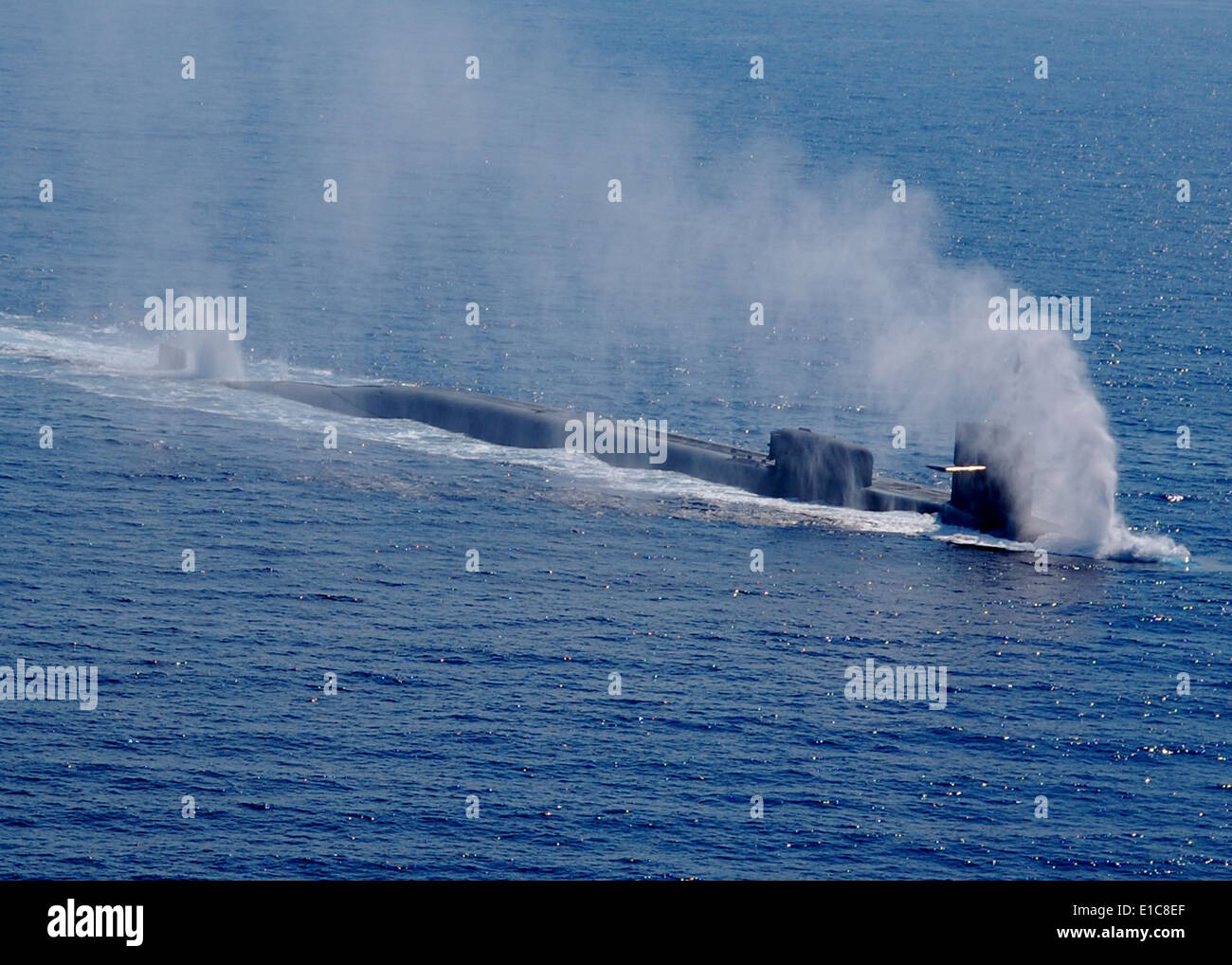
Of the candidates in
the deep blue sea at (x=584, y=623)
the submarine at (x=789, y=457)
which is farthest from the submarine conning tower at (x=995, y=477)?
the deep blue sea at (x=584, y=623)

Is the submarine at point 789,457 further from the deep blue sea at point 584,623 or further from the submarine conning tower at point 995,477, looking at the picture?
the deep blue sea at point 584,623

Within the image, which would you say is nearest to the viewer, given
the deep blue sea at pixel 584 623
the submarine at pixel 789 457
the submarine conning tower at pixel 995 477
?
the deep blue sea at pixel 584 623

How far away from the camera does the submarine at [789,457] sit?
106062 mm

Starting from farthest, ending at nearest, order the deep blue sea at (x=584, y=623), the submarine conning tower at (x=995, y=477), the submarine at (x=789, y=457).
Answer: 1. the submarine at (x=789, y=457)
2. the submarine conning tower at (x=995, y=477)
3. the deep blue sea at (x=584, y=623)

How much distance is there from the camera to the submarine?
4176 inches

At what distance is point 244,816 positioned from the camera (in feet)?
233

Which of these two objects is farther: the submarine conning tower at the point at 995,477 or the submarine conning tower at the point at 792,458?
the submarine conning tower at the point at 792,458

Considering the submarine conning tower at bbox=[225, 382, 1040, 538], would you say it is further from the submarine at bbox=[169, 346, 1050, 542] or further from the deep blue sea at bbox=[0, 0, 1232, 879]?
the deep blue sea at bbox=[0, 0, 1232, 879]

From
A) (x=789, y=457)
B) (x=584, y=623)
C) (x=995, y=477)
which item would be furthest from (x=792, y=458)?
(x=584, y=623)

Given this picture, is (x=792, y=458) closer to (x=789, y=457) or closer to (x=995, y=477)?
(x=789, y=457)

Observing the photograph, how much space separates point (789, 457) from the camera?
371 feet

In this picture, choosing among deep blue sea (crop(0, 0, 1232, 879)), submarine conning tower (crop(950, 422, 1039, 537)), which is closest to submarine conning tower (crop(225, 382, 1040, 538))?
submarine conning tower (crop(950, 422, 1039, 537))
